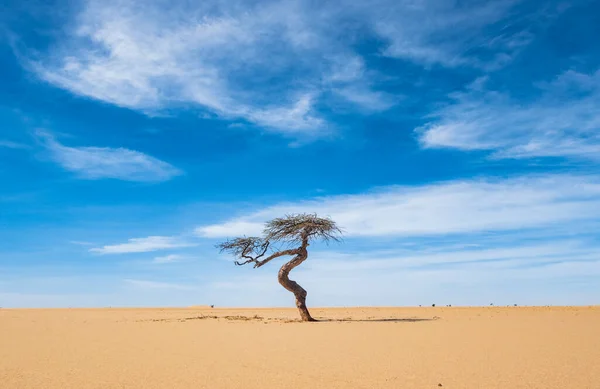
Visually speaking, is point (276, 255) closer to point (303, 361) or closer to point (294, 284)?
point (294, 284)

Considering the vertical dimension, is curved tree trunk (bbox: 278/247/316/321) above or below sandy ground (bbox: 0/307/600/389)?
above

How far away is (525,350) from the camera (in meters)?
12.0

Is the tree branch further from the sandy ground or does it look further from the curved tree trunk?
the sandy ground

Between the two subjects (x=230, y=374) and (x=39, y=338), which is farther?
(x=39, y=338)

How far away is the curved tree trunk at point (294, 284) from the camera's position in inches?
990

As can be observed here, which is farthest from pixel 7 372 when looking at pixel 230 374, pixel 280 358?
pixel 280 358

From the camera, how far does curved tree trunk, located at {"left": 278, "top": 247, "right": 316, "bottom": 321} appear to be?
25.1m

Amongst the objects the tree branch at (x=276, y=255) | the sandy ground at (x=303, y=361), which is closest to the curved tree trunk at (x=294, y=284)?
the tree branch at (x=276, y=255)

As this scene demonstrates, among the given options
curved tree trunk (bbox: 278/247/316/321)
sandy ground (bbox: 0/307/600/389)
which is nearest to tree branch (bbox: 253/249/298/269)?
curved tree trunk (bbox: 278/247/316/321)

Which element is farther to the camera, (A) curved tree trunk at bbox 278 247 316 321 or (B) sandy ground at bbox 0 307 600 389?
(A) curved tree trunk at bbox 278 247 316 321

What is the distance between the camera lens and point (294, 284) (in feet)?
84.0

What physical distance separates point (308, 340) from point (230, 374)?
6081mm

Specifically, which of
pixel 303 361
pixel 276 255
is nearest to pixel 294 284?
pixel 276 255

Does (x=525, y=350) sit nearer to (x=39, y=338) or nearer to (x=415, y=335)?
(x=415, y=335)
